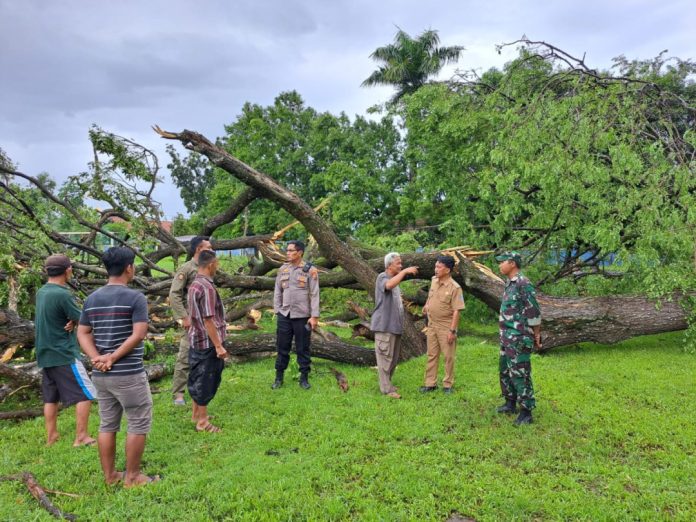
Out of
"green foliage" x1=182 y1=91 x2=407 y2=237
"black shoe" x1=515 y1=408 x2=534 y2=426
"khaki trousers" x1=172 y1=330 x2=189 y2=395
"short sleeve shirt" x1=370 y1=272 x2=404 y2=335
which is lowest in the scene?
"black shoe" x1=515 y1=408 x2=534 y2=426

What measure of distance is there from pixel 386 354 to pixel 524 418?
158 cm

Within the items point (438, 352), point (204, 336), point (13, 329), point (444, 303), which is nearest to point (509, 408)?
point (438, 352)

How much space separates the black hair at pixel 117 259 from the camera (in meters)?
3.23

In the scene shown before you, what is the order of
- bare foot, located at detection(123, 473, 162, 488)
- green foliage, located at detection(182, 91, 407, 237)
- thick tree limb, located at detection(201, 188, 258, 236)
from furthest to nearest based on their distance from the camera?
green foliage, located at detection(182, 91, 407, 237)
thick tree limb, located at detection(201, 188, 258, 236)
bare foot, located at detection(123, 473, 162, 488)

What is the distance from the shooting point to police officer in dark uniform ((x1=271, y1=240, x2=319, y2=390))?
5.64 metres

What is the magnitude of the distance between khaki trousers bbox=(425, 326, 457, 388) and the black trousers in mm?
1477

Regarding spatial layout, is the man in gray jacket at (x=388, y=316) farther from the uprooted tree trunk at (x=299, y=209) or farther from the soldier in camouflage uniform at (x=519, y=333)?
the uprooted tree trunk at (x=299, y=209)

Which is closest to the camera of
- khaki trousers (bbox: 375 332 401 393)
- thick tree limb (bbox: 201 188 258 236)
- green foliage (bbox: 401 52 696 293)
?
khaki trousers (bbox: 375 332 401 393)

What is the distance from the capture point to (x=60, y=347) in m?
4.04

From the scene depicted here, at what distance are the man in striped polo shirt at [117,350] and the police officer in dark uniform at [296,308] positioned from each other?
2.47 m

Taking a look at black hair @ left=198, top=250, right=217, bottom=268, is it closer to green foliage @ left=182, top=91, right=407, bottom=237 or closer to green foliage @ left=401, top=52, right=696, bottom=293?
green foliage @ left=401, top=52, right=696, bottom=293

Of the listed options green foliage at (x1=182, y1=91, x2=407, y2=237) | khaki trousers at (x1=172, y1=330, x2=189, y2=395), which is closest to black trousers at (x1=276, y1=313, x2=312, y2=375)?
khaki trousers at (x1=172, y1=330, x2=189, y2=395)

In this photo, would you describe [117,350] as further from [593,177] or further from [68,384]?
[593,177]

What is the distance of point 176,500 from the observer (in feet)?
10.5
